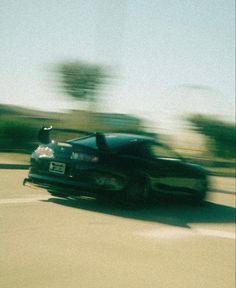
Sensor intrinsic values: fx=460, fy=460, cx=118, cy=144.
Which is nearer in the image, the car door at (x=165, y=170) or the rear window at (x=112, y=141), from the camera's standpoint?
the rear window at (x=112, y=141)

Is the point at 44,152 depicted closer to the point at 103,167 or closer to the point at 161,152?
the point at 103,167

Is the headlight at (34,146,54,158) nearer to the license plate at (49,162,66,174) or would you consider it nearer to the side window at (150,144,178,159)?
Answer: the license plate at (49,162,66,174)

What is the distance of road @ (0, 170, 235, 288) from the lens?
414cm

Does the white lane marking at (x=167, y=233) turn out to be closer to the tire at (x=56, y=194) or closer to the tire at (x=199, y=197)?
the tire at (x=56, y=194)

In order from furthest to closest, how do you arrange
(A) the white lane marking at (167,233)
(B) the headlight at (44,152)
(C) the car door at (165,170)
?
(C) the car door at (165,170) → (B) the headlight at (44,152) → (A) the white lane marking at (167,233)

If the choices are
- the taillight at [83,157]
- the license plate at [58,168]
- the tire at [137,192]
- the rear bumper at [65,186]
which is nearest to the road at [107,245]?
the tire at [137,192]

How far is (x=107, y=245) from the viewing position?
209 inches

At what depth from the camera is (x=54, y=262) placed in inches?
172

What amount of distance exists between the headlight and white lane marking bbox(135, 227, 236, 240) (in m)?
1.94

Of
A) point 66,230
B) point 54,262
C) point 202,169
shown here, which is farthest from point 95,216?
point 202,169

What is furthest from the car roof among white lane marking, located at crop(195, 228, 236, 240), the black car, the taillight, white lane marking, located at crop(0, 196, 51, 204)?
white lane marking, located at crop(195, 228, 236, 240)

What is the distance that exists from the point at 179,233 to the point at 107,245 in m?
1.44

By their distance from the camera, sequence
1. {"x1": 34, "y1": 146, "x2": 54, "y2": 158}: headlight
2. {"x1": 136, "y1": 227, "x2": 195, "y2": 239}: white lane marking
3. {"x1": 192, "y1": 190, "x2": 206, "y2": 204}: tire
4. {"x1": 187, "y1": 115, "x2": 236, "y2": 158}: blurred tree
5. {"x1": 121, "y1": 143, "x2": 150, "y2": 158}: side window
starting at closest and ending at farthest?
{"x1": 136, "y1": 227, "x2": 195, "y2": 239}: white lane marking → {"x1": 34, "y1": 146, "x2": 54, "y2": 158}: headlight → {"x1": 121, "y1": 143, "x2": 150, "y2": 158}: side window → {"x1": 192, "y1": 190, "x2": 206, "y2": 204}: tire → {"x1": 187, "y1": 115, "x2": 236, "y2": 158}: blurred tree

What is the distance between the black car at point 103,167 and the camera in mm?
7023
